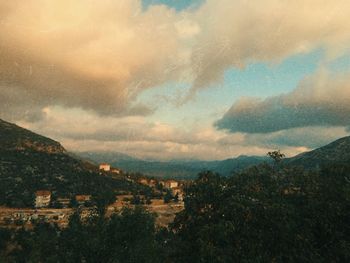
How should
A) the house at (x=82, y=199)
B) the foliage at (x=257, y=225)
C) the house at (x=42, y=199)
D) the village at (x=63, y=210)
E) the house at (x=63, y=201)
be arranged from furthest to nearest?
1. the house at (x=82, y=199)
2. the house at (x=63, y=201)
3. the house at (x=42, y=199)
4. the village at (x=63, y=210)
5. the foliage at (x=257, y=225)

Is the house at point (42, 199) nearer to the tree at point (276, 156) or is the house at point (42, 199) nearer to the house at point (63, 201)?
the house at point (63, 201)

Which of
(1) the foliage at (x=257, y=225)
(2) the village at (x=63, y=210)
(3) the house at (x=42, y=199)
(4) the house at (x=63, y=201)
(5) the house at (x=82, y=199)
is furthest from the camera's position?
(5) the house at (x=82, y=199)

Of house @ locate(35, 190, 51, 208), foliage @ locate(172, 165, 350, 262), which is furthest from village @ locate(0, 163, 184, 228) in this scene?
foliage @ locate(172, 165, 350, 262)

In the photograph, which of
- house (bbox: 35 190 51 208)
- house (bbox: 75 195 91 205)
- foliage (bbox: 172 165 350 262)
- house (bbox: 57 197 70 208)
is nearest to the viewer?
foliage (bbox: 172 165 350 262)

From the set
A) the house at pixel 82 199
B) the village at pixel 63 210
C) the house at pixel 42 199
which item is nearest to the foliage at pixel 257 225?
the village at pixel 63 210

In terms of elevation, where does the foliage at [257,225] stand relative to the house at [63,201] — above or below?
above

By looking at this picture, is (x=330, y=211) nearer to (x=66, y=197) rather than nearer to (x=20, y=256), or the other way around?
(x=20, y=256)

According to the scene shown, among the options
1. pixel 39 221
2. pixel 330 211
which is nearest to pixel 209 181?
pixel 330 211

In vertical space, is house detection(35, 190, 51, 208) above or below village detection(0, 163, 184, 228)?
above

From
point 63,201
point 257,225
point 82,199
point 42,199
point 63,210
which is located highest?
point 257,225

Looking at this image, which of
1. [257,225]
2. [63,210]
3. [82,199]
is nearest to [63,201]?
[82,199]

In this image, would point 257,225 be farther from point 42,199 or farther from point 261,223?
point 42,199

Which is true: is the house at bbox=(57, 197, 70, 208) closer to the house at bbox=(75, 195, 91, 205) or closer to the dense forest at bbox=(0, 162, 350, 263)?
the house at bbox=(75, 195, 91, 205)

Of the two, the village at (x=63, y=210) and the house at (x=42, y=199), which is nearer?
the village at (x=63, y=210)
